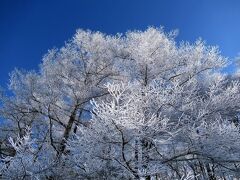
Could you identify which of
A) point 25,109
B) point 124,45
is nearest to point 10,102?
point 25,109

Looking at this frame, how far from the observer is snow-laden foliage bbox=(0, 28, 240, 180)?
515cm

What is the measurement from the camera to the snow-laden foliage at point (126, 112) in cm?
515

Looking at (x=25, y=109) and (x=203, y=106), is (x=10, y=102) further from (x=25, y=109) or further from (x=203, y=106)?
(x=203, y=106)

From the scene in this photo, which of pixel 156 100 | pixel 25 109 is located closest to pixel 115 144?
pixel 156 100

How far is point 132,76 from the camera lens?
25.6 ft

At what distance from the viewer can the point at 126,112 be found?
4715mm

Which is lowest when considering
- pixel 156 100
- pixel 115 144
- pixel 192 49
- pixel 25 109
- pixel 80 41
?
pixel 115 144

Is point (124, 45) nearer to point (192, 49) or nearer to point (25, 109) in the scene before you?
point (192, 49)

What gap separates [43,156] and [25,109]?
3.38 m

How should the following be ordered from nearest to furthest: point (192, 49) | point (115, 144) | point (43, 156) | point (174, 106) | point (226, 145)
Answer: point (115, 144)
point (226, 145)
point (174, 106)
point (43, 156)
point (192, 49)

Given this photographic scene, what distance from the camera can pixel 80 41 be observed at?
407 inches

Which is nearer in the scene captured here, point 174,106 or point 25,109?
point 174,106

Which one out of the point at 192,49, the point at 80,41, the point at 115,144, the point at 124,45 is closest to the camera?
the point at 115,144

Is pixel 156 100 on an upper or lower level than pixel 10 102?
lower
